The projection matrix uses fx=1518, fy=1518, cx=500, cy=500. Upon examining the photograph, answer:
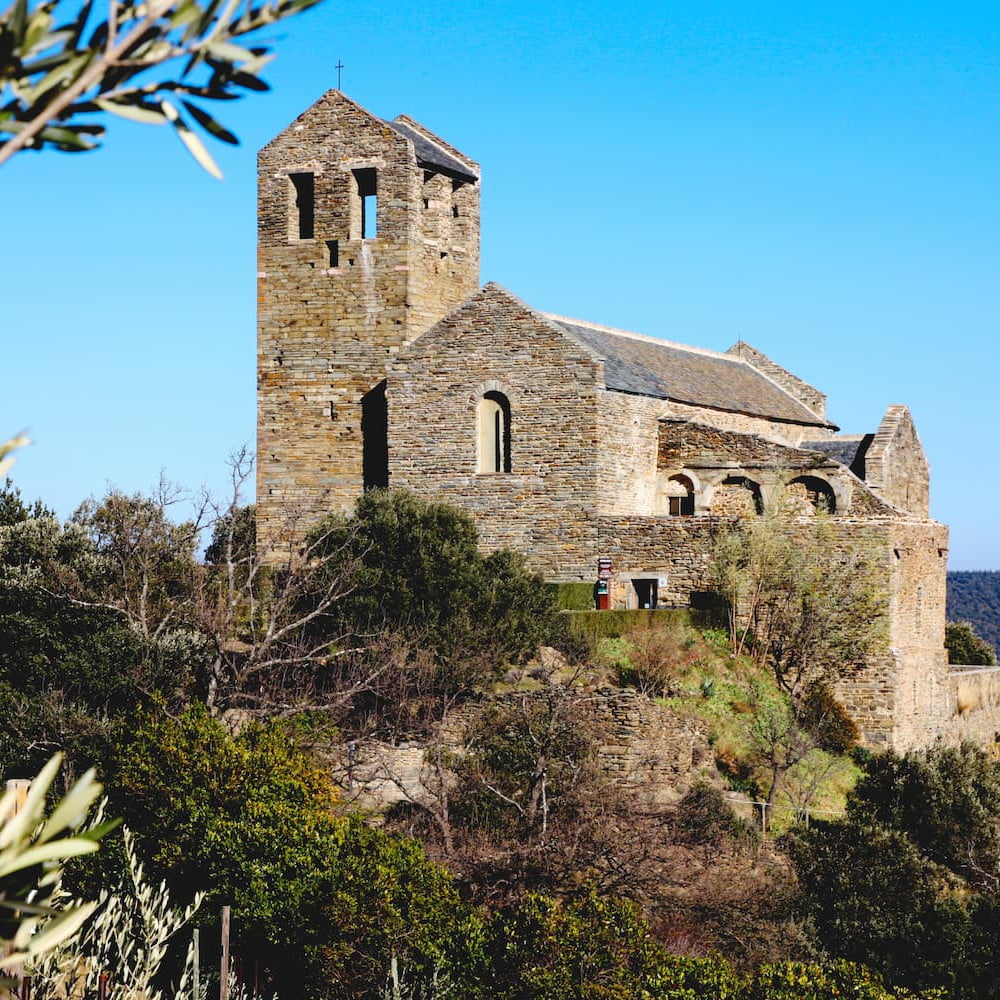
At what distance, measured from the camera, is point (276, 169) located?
37156 millimetres

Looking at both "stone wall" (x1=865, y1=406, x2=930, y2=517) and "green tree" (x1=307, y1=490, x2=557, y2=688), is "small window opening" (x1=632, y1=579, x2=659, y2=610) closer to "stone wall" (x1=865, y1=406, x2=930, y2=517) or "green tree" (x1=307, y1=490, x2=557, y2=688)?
"green tree" (x1=307, y1=490, x2=557, y2=688)

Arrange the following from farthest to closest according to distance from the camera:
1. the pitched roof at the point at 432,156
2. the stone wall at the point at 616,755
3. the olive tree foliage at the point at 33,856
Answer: the pitched roof at the point at 432,156
the stone wall at the point at 616,755
the olive tree foliage at the point at 33,856

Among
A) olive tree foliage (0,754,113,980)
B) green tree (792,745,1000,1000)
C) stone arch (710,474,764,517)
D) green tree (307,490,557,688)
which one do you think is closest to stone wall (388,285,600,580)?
green tree (307,490,557,688)

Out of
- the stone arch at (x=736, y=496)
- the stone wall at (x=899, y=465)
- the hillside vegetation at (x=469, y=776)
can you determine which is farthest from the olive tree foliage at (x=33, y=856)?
the stone wall at (x=899, y=465)

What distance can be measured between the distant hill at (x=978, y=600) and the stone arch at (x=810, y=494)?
240 feet

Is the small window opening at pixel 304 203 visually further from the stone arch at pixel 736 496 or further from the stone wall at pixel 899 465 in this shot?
the stone wall at pixel 899 465

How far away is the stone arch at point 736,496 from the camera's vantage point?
3491cm

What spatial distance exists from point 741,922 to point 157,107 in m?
18.4

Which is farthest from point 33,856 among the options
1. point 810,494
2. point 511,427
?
point 810,494

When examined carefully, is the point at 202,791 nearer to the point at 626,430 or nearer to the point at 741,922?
the point at 741,922

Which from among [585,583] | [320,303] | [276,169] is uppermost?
[276,169]

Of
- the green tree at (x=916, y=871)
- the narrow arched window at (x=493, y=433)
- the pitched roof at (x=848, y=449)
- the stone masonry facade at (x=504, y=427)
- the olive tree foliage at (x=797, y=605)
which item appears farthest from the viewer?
the pitched roof at (x=848, y=449)

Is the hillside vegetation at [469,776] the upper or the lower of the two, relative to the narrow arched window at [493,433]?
lower

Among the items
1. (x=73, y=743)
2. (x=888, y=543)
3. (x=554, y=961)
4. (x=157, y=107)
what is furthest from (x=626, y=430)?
(x=157, y=107)
